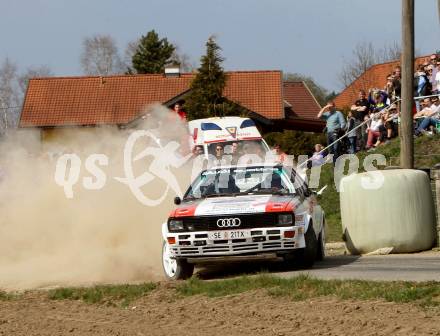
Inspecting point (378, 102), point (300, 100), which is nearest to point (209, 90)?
point (378, 102)

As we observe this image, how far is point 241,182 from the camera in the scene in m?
13.8

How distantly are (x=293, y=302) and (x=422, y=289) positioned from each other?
4.40 ft

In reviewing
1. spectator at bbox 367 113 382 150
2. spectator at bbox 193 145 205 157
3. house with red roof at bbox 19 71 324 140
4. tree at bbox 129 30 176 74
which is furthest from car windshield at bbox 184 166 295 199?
tree at bbox 129 30 176 74

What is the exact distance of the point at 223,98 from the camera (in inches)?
1437

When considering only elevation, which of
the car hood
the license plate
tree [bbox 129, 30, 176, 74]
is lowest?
the license plate

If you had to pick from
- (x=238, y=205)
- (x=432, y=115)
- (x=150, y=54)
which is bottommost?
(x=238, y=205)

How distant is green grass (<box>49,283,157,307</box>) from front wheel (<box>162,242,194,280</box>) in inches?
46.9

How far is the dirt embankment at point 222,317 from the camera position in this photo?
8625 mm

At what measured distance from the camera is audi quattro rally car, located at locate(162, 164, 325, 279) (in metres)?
12.4

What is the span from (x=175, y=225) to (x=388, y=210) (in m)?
3.99

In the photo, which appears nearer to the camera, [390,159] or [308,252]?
[308,252]

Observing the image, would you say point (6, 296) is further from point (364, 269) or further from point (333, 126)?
point (333, 126)

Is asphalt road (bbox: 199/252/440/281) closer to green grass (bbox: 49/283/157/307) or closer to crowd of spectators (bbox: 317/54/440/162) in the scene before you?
green grass (bbox: 49/283/157/307)

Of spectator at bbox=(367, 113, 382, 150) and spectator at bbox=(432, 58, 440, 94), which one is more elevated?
spectator at bbox=(432, 58, 440, 94)
